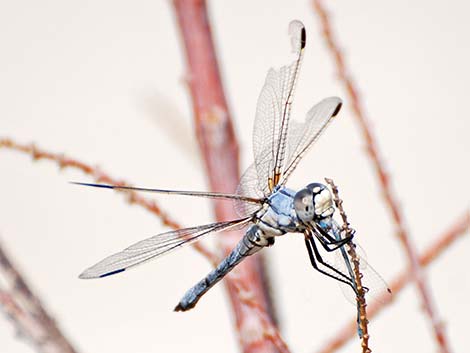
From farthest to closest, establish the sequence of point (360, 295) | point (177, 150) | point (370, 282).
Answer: point (177, 150)
point (370, 282)
point (360, 295)

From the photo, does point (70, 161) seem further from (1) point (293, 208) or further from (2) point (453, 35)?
(2) point (453, 35)

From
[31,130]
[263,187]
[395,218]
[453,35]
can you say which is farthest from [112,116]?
[395,218]

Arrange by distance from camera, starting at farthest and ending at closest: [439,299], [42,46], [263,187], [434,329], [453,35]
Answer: [42,46], [453,35], [439,299], [263,187], [434,329]

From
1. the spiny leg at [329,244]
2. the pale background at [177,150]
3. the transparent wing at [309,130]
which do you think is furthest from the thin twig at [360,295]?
the pale background at [177,150]

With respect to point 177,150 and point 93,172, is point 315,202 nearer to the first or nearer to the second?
point 93,172

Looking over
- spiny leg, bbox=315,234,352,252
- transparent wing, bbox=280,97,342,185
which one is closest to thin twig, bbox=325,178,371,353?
spiny leg, bbox=315,234,352,252

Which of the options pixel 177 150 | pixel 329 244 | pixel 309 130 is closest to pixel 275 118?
pixel 309 130

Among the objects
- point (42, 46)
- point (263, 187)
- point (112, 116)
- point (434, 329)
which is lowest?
point (434, 329)
